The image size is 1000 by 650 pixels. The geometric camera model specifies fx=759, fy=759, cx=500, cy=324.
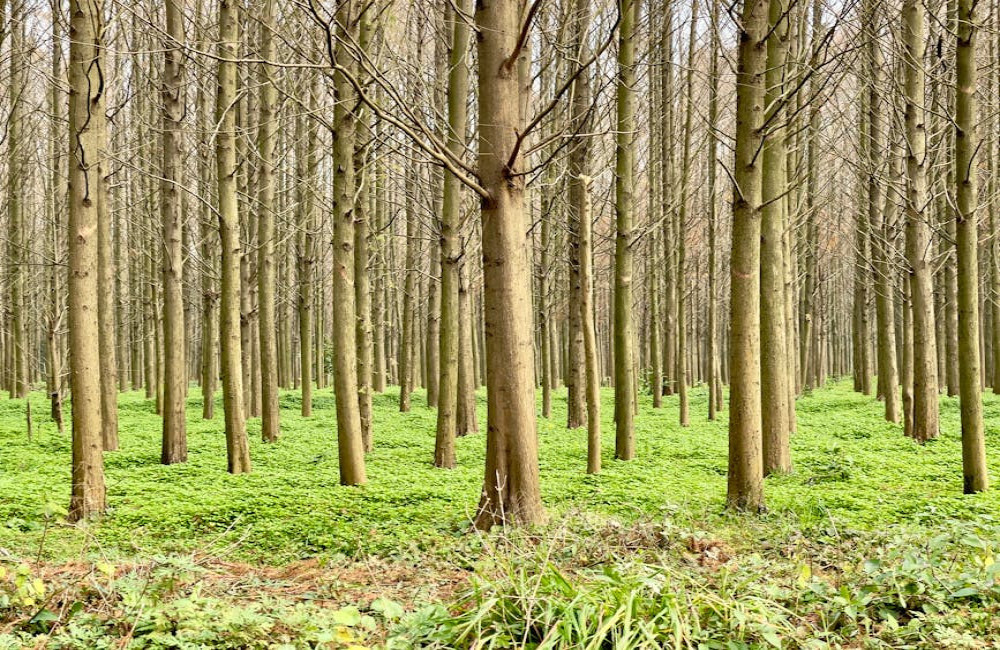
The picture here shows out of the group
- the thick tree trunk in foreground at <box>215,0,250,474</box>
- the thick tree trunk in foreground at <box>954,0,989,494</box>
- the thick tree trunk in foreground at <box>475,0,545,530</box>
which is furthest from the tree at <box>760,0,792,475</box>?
the thick tree trunk in foreground at <box>215,0,250,474</box>

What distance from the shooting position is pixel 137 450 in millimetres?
10898

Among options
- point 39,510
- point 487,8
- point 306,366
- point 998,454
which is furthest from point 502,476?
point 306,366

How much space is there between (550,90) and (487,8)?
9.34 meters

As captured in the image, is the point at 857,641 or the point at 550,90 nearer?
the point at 857,641

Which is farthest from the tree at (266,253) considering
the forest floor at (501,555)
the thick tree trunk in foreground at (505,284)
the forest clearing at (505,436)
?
the thick tree trunk in foreground at (505,284)

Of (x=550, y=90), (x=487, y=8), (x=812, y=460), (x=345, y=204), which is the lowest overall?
(x=812, y=460)

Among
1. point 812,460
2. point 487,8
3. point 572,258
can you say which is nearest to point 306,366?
point 572,258

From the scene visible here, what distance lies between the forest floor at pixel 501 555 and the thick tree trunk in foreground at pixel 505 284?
0.40m

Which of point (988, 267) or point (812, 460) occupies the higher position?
point (988, 267)

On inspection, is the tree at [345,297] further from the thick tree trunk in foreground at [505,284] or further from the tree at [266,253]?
the tree at [266,253]

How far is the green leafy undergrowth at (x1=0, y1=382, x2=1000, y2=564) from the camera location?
6008 millimetres

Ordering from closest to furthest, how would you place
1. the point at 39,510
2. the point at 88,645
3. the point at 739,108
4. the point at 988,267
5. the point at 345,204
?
1. the point at 88,645
2. the point at 739,108
3. the point at 39,510
4. the point at 345,204
5. the point at 988,267

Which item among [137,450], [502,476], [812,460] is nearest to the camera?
[502,476]

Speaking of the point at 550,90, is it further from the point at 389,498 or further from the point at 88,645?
the point at 88,645
